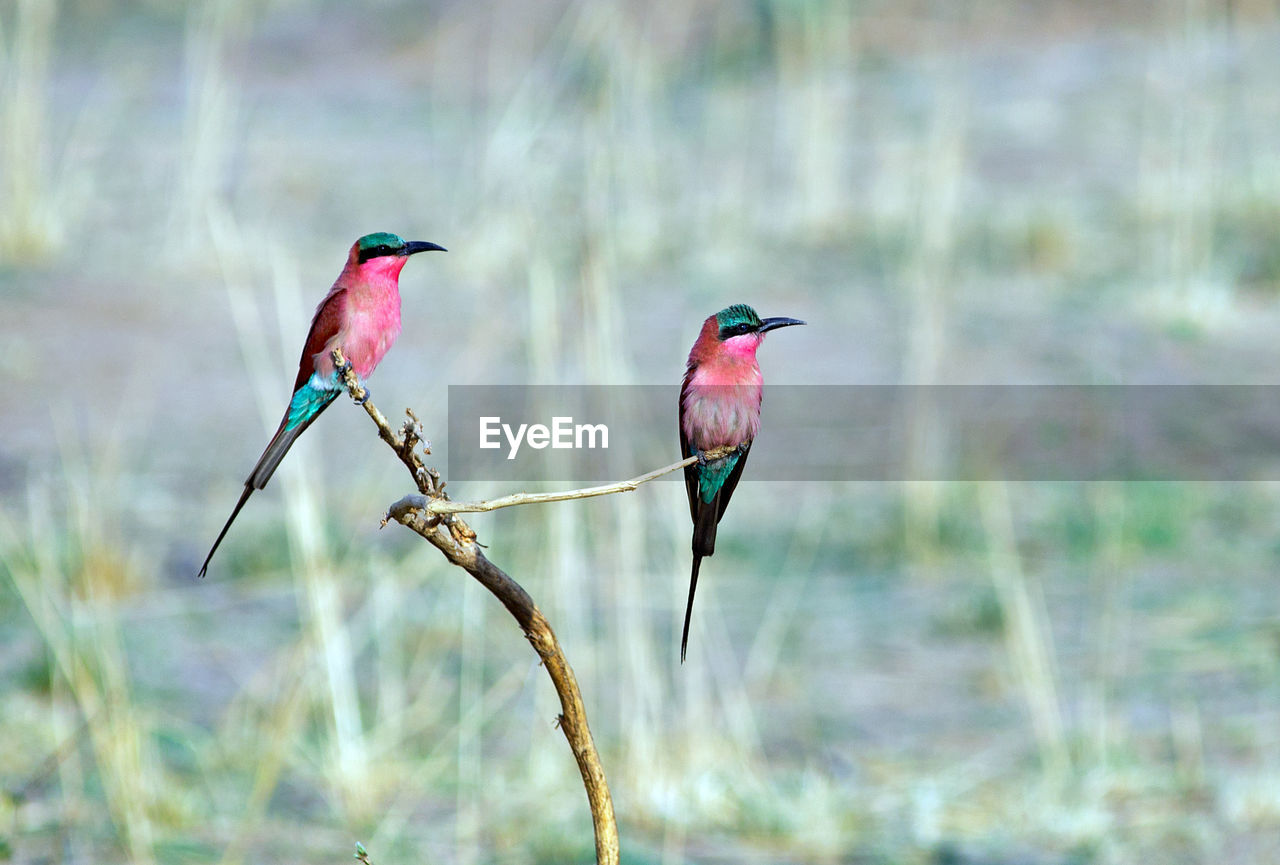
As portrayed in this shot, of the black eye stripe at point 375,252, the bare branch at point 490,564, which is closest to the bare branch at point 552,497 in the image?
the bare branch at point 490,564

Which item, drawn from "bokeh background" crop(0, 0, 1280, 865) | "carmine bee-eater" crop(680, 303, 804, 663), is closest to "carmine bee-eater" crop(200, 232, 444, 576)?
"carmine bee-eater" crop(680, 303, 804, 663)

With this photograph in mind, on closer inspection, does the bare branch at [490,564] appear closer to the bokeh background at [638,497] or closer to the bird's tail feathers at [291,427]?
the bird's tail feathers at [291,427]

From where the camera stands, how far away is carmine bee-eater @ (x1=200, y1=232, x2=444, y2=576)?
2.10 ft

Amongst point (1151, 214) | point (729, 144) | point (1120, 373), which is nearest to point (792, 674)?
point (1120, 373)

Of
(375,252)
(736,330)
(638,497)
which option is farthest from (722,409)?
(638,497)

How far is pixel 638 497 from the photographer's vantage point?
3463 mm

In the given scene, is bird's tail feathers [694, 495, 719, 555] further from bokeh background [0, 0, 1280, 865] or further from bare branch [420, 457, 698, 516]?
bokeh background [0, 0, 1280, 865]

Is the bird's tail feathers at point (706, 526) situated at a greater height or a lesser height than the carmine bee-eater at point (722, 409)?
lesser

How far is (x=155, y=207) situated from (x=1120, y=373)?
397cm

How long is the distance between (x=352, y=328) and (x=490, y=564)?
115mm

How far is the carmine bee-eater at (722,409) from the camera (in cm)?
64

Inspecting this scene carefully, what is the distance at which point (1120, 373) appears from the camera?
5730mm

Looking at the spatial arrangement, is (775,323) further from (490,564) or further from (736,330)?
(490,564)

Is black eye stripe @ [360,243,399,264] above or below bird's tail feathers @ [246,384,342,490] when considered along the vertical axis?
above
